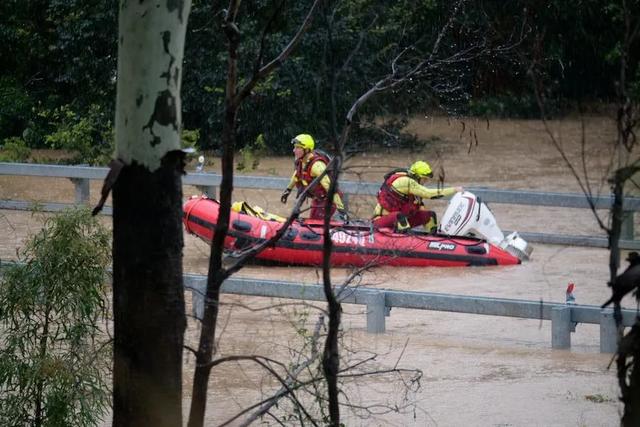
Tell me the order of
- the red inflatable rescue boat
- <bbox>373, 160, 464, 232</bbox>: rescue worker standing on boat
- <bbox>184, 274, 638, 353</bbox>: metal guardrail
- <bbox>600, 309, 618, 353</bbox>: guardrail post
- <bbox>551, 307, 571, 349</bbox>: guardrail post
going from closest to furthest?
<bbox>600, 309, 618, 353</bbox>: guardrail post < <bbox>184, 274, 638, 353</bbox>: metal guardrail < <bbox>551, 307, 571, 349</bbox>: guardrail post < the red inflatable rescue boat < <bbox>373, 160, 464, 232</bbox>: rescue worker standing on boat

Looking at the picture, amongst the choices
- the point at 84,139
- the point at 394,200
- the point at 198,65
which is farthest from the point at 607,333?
the point at 198,65

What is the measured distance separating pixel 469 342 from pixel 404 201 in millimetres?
5058

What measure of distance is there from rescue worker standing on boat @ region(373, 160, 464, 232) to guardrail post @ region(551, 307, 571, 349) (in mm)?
5206

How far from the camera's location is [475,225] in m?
16.7

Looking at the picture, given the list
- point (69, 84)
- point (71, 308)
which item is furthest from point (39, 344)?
point (69, 84)

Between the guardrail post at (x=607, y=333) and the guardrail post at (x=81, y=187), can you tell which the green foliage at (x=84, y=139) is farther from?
the guardrail post at (x=607, y=333)

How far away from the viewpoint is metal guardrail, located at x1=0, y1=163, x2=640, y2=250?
16969 mm

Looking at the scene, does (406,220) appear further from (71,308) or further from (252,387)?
(71,308)

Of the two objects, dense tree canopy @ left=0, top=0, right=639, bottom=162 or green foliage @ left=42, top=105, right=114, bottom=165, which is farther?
dense tree canopy @ left=0, top=0, right=639, bottom=162

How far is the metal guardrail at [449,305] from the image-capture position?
35.3 ft

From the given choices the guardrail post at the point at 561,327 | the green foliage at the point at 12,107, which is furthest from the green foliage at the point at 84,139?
the guardrail post at the point at 561,327

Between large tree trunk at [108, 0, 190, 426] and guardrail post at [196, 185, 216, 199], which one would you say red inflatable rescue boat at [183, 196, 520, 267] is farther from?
large tree trunk at [108, 0, 190, 426]

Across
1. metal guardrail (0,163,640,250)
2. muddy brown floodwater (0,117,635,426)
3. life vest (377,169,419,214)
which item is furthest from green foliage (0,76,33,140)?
life vest (377,169,419,214)

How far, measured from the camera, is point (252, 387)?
31.4 feet
